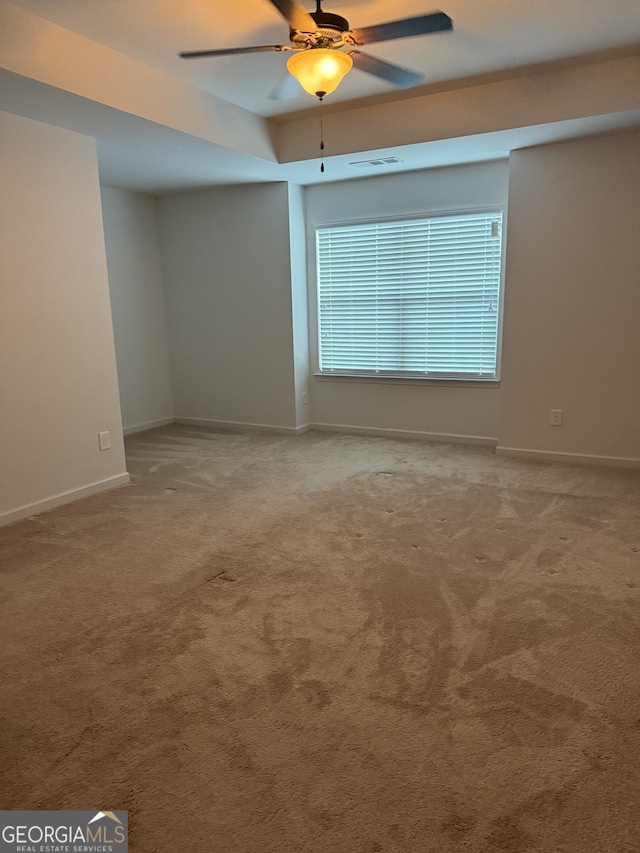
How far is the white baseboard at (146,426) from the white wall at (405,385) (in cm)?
180

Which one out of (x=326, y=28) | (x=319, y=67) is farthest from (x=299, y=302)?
(x=326, y=28)

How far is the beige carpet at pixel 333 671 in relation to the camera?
5.13 feet

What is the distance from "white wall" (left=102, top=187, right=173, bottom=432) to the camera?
19.1 ft

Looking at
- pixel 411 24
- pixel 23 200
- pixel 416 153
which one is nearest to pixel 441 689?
pixel 411 24

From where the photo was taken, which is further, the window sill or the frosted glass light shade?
the window sill

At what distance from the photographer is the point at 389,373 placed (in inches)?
223

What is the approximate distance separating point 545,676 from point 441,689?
40cm

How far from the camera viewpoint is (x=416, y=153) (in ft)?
14.6

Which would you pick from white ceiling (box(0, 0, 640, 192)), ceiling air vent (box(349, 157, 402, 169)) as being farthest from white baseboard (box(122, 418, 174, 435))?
ceiling air vent (box(349, 157, 402, 169))

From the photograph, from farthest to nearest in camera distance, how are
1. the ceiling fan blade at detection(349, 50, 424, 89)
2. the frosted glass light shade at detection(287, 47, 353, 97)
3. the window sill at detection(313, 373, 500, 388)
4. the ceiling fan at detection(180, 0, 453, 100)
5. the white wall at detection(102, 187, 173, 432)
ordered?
the white wall at detection(102, 187, 173, 432) → the window sill at detection(313, 373, 500, 388) → the ceiling fan blade at detection(349, 50, 424, 89) → the frosted glass light shade at detection(287, 47, 353, 97) → the ceiling fan at detection(180, 0, 453, 100)

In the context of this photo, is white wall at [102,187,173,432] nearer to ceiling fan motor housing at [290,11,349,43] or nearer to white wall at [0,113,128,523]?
white wall at [0,113,128,523]

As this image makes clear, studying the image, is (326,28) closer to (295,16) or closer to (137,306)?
(295,16)

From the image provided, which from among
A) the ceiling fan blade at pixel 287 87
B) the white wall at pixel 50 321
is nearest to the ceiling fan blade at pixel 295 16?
the ceiling fan blade at pixel 287 87

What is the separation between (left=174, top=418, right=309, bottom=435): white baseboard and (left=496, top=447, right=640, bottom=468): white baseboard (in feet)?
6.83
